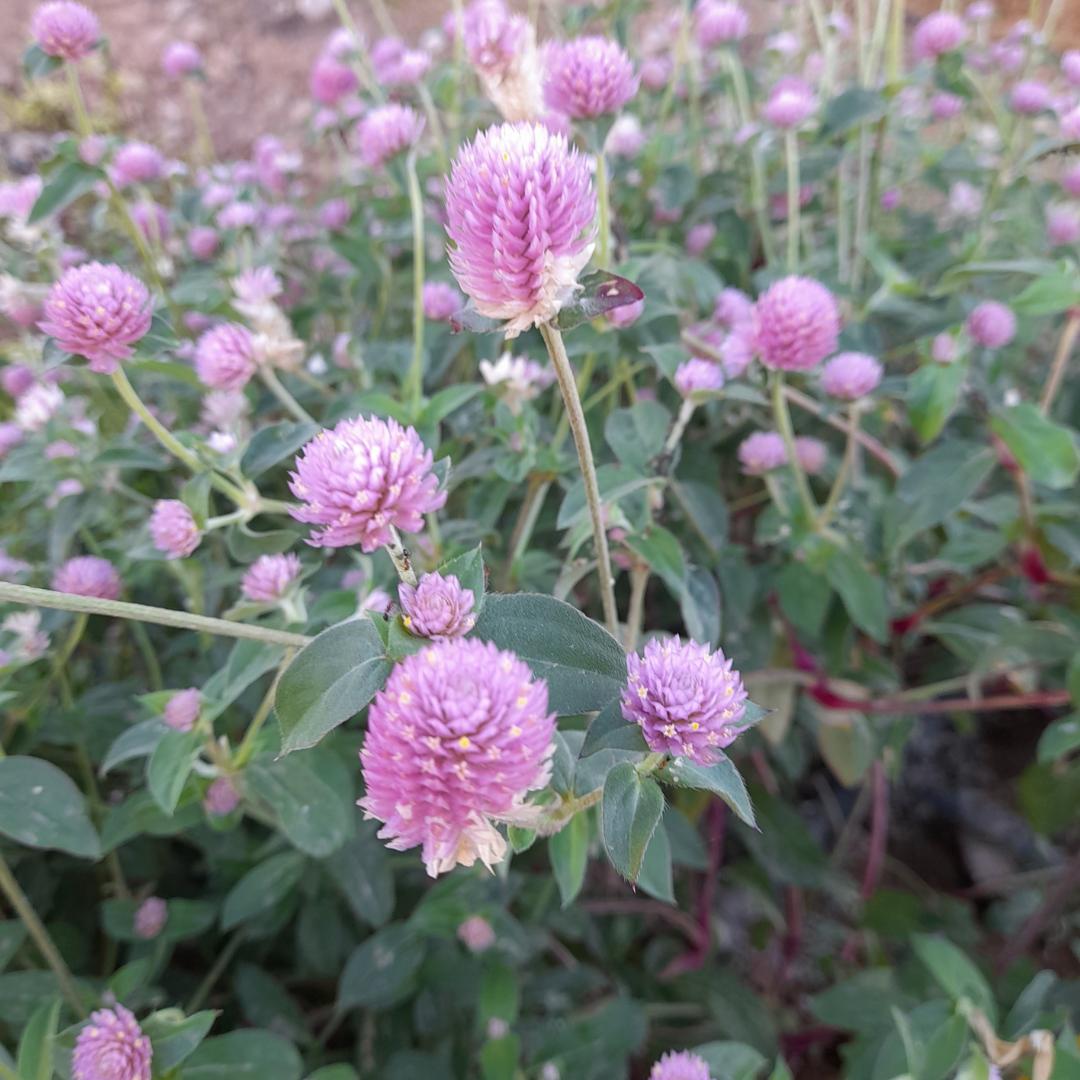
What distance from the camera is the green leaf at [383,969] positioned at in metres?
0.85

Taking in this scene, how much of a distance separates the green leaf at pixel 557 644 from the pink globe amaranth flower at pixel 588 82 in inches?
17.8

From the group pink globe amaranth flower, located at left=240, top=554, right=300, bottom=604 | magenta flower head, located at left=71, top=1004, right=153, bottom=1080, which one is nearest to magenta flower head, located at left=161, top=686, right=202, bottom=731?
pink globe amaranth flower, located at left=240, top=554, right=300, bottom=604

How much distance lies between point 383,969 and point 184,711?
0.37 metres

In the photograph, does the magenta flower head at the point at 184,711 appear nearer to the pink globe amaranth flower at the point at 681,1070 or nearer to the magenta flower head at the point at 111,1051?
the magenta flower head at the point at 111,1051

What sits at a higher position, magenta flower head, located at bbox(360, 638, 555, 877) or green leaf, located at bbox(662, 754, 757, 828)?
magenta flower head, located at bbox(360, 638, 555, 877)

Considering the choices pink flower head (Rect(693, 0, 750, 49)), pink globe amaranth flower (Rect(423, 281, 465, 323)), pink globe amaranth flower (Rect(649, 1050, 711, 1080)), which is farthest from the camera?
pink flower head (Rect(693, 0, 750, 49))

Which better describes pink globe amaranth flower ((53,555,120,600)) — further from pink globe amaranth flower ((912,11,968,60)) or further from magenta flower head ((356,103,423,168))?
pink globe amaranth flower ((912,11,968,60))

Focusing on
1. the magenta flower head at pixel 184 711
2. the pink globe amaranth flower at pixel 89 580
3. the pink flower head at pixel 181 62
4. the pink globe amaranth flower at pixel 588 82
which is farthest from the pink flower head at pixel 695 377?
the pink flower head at pixel 181 62

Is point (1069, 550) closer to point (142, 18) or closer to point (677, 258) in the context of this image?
point (677, 258)

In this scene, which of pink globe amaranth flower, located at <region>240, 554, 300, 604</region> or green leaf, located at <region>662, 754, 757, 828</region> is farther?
pink globe amaranth flower, located at <region>240, 554, 300, 604</region>

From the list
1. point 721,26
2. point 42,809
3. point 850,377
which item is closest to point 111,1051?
point 42,809

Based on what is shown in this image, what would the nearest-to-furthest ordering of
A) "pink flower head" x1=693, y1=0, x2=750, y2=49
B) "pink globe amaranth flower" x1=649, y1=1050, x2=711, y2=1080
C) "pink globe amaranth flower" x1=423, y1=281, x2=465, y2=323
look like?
"pink globe amaranth flower" x1=649, y1=1050, x2=711, y2=1080, "pink globe amaranth flower" x1=423, y1=281, x2=465, y2=323, "pink flower head" x1=693, y1=0, x2=750, y2=49

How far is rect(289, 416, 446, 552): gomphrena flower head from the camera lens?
457 millimetres

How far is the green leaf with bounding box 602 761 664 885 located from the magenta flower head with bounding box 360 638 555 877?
60 millimetres
